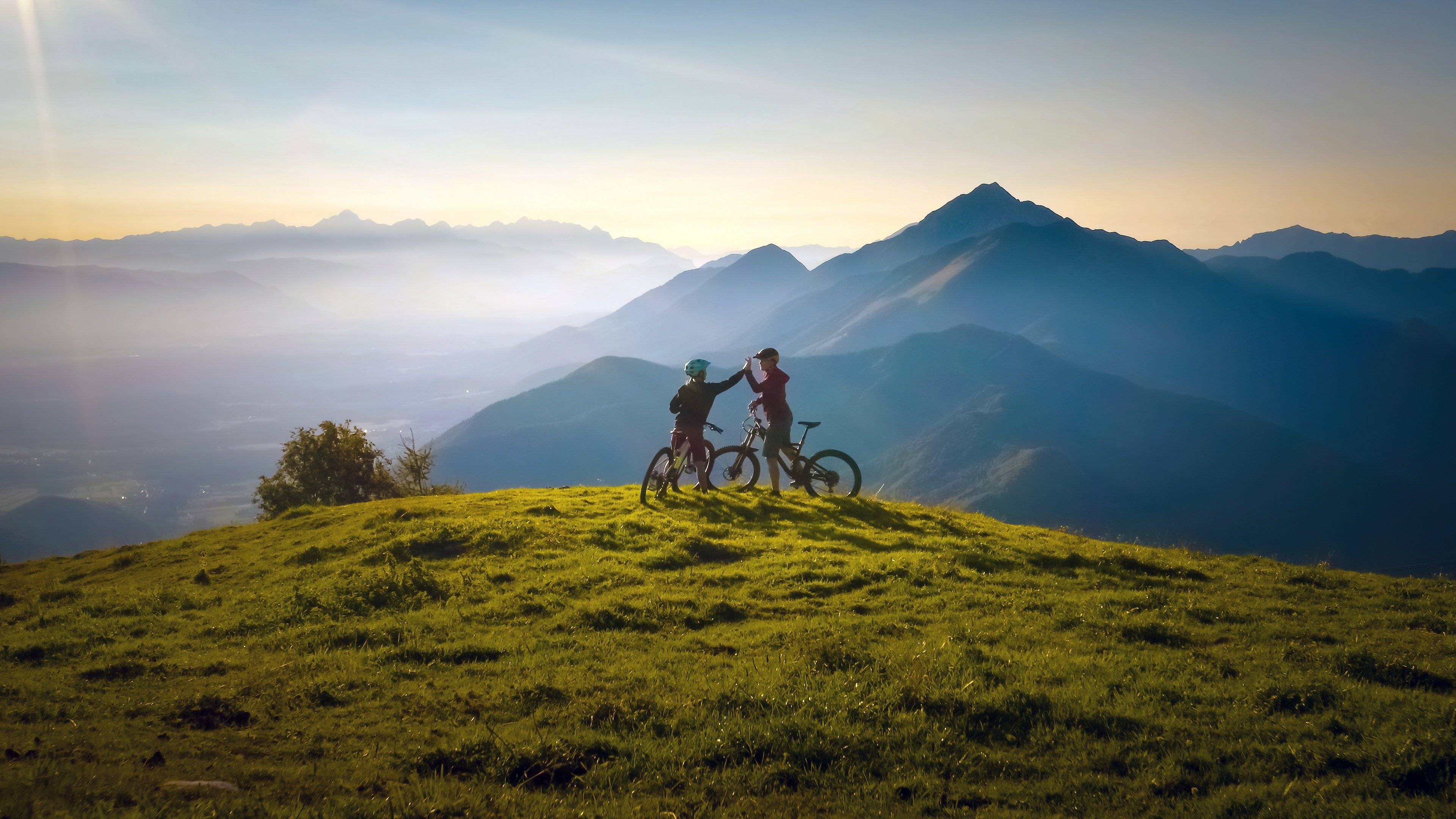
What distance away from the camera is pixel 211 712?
7965 millimetres

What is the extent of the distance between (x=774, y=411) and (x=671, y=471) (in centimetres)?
329

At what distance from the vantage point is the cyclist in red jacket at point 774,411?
19688 mm

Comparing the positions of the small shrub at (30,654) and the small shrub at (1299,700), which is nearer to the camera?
the small shrub at (1299,700)

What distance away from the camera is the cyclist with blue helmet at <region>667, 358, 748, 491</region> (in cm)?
1953

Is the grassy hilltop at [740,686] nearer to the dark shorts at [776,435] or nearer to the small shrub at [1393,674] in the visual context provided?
the small shrub at [1393,674]

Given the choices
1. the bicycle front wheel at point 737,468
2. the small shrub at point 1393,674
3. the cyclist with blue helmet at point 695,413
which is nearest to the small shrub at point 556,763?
the small shrub at point 1393,674

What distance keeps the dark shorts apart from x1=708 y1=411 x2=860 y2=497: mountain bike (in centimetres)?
14

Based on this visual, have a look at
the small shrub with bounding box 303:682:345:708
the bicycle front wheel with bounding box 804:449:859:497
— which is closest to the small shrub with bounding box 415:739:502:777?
the small shrub with bounding box 303:682:345:708

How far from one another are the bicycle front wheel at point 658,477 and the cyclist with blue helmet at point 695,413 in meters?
0.45

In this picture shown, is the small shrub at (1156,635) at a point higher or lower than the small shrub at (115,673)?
higher

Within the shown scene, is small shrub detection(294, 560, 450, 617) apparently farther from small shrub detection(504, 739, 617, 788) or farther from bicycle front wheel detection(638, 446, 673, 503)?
bicycle front wheel detection(638, 446, 673, 503)

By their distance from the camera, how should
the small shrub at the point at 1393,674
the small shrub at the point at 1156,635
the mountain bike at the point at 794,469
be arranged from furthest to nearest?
the mountain bike at the point at 794,469 < the small shrub at the point at 1156,635 < the small shrub at the point at 1393,674

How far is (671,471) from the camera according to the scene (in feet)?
66.0

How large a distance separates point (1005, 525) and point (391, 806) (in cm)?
1643
